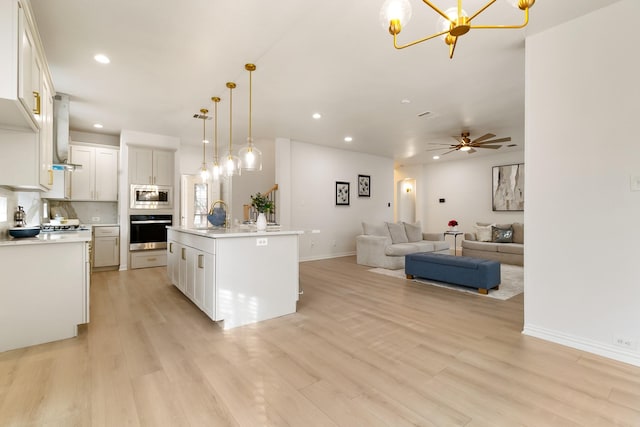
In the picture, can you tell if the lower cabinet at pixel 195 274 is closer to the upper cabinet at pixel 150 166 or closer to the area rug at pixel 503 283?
the upper cabinet at pixel 150 166

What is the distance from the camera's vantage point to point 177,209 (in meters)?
6.27

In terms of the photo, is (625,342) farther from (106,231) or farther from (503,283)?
(106,231)

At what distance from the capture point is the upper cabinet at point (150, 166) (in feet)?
19.2

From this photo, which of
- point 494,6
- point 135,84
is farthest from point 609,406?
point 135,84

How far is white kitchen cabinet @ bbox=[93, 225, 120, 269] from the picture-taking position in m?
5.48

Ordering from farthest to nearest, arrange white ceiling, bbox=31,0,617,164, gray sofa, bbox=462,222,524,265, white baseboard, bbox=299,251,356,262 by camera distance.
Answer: white baseboard, bbox=299,251,356,262 → gray sofa, bbox=462,222,524,265 → white ceiling, bbox=31,0,617,164

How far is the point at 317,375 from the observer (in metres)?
2.06

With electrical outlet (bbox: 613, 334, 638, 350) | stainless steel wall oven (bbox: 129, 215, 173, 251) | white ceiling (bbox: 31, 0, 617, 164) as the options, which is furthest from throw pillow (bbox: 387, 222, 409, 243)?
stainless steel wall oven (bbox: 129, 215, 173, 251)

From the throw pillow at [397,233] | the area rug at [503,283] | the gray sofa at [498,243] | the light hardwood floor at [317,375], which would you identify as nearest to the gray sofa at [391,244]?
the throw pillow at [397,233]

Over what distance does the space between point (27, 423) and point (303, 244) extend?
536 centimetres

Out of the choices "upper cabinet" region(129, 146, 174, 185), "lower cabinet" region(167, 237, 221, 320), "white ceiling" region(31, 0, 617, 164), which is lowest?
"lower cabinet" region(167, 237, 221, 320)

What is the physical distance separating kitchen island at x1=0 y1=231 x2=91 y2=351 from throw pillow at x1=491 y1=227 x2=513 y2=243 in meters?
7.44

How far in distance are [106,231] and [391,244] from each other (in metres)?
5.64

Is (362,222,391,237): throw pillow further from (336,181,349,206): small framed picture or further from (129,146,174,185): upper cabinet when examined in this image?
(129,146,174,185): upper cabinet
